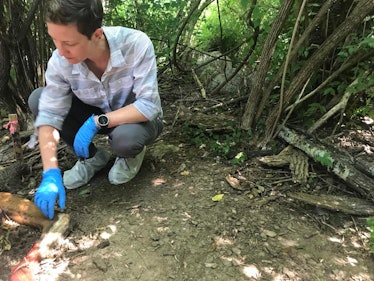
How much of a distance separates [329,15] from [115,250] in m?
2.12

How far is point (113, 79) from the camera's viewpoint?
2096 mm

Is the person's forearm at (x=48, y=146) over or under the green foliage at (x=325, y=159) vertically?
over

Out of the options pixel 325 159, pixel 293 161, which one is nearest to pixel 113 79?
pixel 293 161

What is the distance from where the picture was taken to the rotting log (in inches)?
86.3

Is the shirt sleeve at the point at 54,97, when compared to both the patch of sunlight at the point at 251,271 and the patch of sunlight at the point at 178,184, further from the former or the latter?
the patch of sunlight at the point at 251,271

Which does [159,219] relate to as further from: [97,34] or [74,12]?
[74,12]

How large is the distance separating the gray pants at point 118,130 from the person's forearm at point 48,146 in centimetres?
22

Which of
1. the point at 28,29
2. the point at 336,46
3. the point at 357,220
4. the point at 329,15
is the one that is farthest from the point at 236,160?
the point at 28,29

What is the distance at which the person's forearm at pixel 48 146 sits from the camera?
197 centimetres

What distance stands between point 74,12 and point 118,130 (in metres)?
0.73

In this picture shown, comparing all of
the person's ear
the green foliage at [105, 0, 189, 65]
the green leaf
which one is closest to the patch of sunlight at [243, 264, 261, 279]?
the green leaf

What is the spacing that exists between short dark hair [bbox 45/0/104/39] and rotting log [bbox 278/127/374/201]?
5.22ft

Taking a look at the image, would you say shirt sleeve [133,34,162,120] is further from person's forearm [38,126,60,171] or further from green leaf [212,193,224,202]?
green leaf [212,193,224,202]

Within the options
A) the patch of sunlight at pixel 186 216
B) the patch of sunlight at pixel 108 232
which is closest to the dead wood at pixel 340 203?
the patch of sunlight at pixel 186 216
